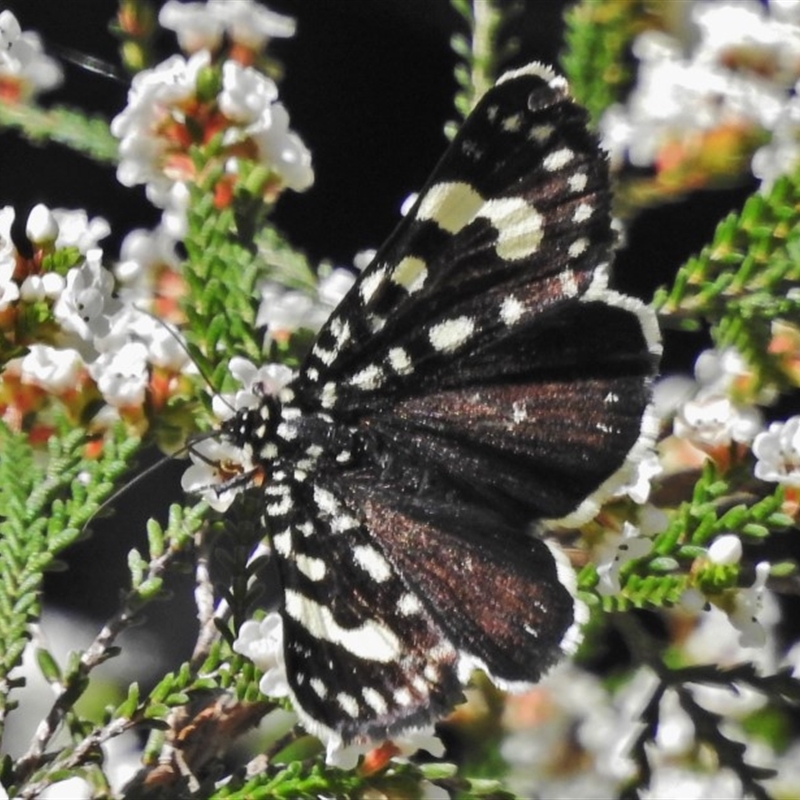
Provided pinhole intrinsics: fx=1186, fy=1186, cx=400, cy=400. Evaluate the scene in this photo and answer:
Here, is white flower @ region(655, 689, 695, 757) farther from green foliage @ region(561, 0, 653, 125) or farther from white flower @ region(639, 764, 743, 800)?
green foliage @ region(561, 0, 653, 125)

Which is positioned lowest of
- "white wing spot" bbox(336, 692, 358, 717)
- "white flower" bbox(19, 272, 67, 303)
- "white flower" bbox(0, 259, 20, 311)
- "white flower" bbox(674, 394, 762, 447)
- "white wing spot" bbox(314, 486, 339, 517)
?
"white wing spot" bbox(336, 692, 358, 717)

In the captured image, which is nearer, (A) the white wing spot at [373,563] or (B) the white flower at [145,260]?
(A) the white wing spot at [373,563]

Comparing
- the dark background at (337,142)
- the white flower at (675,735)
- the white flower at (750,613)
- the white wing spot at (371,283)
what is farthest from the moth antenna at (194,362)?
the dark background at (337,142)

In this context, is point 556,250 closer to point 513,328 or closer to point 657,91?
point 513,328

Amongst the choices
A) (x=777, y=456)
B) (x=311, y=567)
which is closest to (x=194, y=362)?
(x=311, y=567)

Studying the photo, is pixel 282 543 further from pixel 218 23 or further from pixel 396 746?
pixel 218 23

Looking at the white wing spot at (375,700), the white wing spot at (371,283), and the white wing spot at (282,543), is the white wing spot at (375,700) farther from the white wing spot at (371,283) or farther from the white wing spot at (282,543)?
the white wing spot at (371,283)

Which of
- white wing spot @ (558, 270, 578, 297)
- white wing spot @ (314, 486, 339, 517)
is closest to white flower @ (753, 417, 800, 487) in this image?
white wing spot @ (558, 270, 578, 297)
